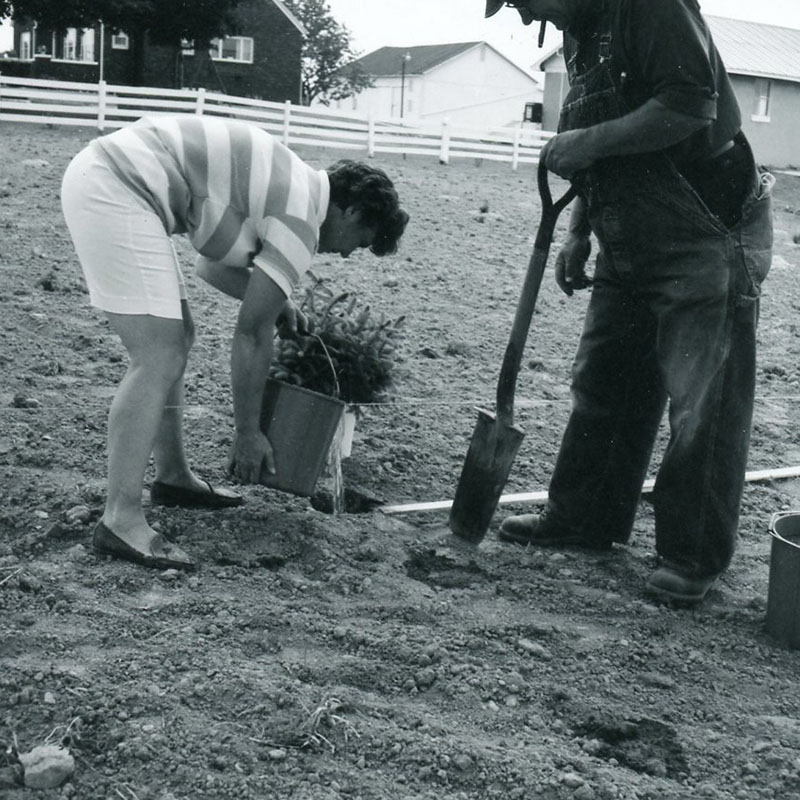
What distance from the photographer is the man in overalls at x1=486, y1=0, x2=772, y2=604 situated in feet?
11.5

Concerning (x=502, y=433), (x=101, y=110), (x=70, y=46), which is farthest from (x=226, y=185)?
(x=70, y=46)

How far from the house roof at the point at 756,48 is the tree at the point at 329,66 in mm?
20759

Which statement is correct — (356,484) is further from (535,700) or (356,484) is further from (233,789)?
(233,789)

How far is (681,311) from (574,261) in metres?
0.62

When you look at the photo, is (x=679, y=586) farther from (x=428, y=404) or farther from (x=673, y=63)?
(x=428, y=404)

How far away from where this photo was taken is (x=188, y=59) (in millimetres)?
38469

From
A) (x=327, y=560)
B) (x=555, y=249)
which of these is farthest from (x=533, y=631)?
(x=555, y=249)

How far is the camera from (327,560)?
3.92 m

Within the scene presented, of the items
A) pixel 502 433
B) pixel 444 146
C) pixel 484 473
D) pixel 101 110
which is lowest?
pixel 484 473

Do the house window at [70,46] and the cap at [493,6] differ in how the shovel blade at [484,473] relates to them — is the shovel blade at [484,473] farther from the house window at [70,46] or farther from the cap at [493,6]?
the house window at [70,46]

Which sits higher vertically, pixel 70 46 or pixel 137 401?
pixel 70 46

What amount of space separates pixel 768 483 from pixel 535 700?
266 centimetres

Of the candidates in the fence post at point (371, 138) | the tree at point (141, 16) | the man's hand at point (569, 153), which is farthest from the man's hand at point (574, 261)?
the tree at point (141, 16)

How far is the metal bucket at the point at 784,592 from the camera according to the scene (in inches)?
139
